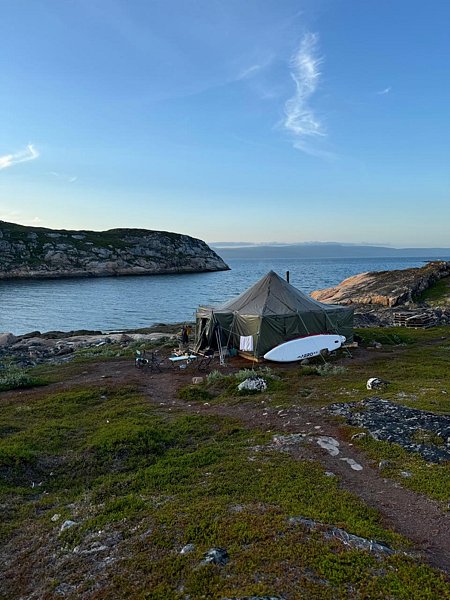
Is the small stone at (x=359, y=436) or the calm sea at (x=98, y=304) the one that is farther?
the calm sea at (x=98, y=304)

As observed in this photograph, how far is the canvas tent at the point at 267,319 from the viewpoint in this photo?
2405 cm

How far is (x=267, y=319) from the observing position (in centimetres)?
2394

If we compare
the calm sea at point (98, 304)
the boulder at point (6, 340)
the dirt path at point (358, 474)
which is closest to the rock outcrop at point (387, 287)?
the calm sea at point (98, 304)

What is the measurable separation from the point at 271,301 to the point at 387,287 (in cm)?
3324

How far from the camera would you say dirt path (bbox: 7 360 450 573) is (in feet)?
23.0

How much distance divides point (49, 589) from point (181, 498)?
277 centimetres

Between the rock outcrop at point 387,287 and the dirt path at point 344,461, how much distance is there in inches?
1445

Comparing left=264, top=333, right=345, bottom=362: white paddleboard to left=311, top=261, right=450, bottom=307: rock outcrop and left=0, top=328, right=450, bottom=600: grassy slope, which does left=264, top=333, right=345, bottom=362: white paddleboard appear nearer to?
left=0, top=328, right=450, bottom=600: grassy slope

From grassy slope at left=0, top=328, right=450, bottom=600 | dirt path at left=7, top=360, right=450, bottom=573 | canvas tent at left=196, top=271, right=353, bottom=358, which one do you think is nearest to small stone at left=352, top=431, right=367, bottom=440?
dirt path at left=7, top=360, right=450, bottom=573

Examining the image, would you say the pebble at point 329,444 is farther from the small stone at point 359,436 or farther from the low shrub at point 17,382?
the low shrub at point 17,382

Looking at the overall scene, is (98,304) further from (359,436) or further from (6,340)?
(359,436)

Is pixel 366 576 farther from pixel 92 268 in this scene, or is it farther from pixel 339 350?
pixel 92 268

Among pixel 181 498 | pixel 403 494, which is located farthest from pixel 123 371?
pixel 403 494

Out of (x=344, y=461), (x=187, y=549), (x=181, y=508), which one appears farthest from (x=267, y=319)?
(x=187, y=549)
